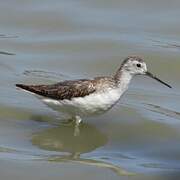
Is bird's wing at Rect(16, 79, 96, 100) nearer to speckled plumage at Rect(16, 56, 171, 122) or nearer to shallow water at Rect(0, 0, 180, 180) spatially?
speckled plumage at Rect(16, 56, 171, 122)

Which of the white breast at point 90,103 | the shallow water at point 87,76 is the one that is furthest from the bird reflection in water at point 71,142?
the white breast at point 90,103

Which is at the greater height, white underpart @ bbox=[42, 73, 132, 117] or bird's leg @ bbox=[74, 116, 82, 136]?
white underpart @ bbox=[42, 73, 132, 117]

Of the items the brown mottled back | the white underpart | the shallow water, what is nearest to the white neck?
the white underpart

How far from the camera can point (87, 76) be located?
13.7m

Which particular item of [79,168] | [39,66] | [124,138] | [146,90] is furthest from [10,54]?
[79,168]

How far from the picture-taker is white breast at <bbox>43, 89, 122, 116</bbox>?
10945mm

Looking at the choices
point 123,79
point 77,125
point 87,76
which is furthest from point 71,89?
point 87,76

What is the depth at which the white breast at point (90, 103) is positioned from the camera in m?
10.9

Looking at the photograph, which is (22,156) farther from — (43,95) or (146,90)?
(146,90)

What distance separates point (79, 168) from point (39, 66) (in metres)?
4.58

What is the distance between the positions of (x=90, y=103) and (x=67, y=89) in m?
0.44

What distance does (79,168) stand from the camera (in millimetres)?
9516

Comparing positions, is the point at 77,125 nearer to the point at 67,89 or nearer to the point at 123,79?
the point at 67,89

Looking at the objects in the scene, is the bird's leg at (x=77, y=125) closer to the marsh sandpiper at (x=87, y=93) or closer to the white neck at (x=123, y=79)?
the marsh sandpiper at (x=87, y=93)
